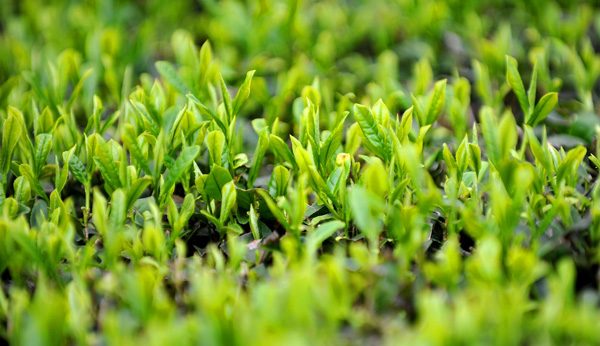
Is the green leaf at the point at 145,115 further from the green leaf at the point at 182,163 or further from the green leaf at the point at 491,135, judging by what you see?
the green leaf at the point at 491,135

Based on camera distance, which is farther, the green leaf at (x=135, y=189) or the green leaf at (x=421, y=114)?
the green leaf at (x=421, y=114)

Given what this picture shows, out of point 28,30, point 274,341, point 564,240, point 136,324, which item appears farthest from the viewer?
A: point 28,30

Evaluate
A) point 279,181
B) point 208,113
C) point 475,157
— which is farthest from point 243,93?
point 475,157

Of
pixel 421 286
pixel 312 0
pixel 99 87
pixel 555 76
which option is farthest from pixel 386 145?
pixel 312 0

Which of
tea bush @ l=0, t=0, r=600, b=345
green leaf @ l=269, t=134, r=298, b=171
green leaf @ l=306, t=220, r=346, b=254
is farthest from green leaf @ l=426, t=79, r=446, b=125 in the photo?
green leaf @ l=306, t=220, r=346, b=254

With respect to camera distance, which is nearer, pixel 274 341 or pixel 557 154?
pixel 274 341

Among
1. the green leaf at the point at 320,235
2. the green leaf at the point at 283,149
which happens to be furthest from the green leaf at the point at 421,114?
the green leaf at the point at 320,235

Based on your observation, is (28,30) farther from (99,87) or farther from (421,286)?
(421,286)
